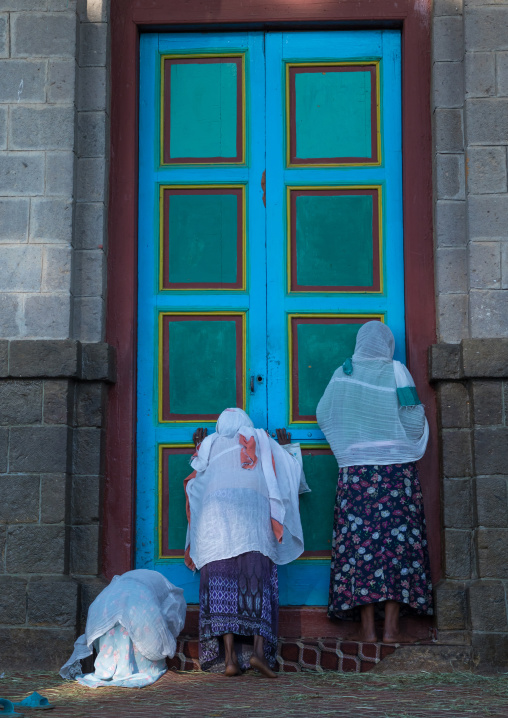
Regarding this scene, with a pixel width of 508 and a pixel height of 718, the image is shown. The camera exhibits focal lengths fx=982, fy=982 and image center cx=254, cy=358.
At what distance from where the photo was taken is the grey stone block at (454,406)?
582cm

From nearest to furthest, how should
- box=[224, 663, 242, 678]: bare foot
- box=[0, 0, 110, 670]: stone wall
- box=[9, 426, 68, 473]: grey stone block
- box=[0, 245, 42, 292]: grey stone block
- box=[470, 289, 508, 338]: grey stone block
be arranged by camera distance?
1. box=[224, 663, 242, 678]: bare foot
2. box=[0, 0, 110, 670]: stone wall
3. box=[9, 426, 68, 473]: grey stone block
4. box=[470, 289, 508, 338]: grey stone block
5. box=[0, 245, 42, 292]: grey stone block

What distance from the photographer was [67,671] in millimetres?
5223

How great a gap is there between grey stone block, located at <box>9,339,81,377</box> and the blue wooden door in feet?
1.96

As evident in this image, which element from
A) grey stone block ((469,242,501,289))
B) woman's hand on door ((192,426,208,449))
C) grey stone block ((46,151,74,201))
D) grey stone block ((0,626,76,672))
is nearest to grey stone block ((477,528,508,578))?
grey stone block ((469,242,501,289))

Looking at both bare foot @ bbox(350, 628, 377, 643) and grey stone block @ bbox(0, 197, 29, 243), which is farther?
grey stone block @ bbox(0, 197, 29, 243)

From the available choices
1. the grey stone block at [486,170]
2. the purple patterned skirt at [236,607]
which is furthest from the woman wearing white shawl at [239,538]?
the grey stone block at [486,170]

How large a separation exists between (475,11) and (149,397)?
3.14m

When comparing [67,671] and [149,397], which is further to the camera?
[149,397]

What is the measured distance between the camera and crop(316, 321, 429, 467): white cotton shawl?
5715 mm

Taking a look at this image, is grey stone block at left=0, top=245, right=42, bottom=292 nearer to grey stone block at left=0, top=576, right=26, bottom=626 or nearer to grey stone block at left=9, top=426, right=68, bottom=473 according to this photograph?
grey stone block at left=9, top=426, right=68, bottom=473

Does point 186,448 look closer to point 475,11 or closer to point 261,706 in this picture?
point 261,706

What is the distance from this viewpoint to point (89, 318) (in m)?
6.03

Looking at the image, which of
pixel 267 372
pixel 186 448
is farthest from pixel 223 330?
pixel 186 448

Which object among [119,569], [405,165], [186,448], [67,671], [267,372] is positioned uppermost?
[405,165]
